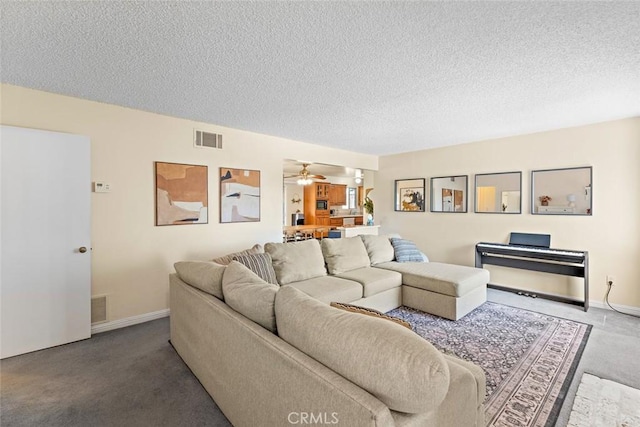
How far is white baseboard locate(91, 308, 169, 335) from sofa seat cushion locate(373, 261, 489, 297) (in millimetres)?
2853

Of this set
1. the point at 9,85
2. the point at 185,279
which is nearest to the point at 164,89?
the point at 9,85

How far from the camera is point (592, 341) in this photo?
9.09 feet

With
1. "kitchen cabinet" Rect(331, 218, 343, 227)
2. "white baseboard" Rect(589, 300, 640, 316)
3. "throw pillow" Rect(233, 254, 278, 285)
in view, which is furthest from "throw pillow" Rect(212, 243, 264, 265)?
"kitchen cabinet" Rect(331, 218, 343, 227)

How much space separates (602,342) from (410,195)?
3.55 m

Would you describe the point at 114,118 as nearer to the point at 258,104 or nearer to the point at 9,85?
the point at 9,85

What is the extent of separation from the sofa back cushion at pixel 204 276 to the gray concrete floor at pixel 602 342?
7.59 feet

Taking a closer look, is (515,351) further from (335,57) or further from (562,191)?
(335,57)

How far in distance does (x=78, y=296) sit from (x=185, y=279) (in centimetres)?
141

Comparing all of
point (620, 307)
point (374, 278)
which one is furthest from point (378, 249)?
point (620, 307)

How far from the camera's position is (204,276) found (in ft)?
6.84

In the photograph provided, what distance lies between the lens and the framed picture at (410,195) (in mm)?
5594

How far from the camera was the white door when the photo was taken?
2512mm

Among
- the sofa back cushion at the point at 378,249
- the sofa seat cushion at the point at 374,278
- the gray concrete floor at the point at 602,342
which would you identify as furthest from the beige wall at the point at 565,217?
the sofa seat cushion at the point at 374,278

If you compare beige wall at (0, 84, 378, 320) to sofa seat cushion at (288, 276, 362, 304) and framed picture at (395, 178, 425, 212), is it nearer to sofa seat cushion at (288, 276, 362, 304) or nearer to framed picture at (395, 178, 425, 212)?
sofa seat cushion at (288, 276, 362, 304)
